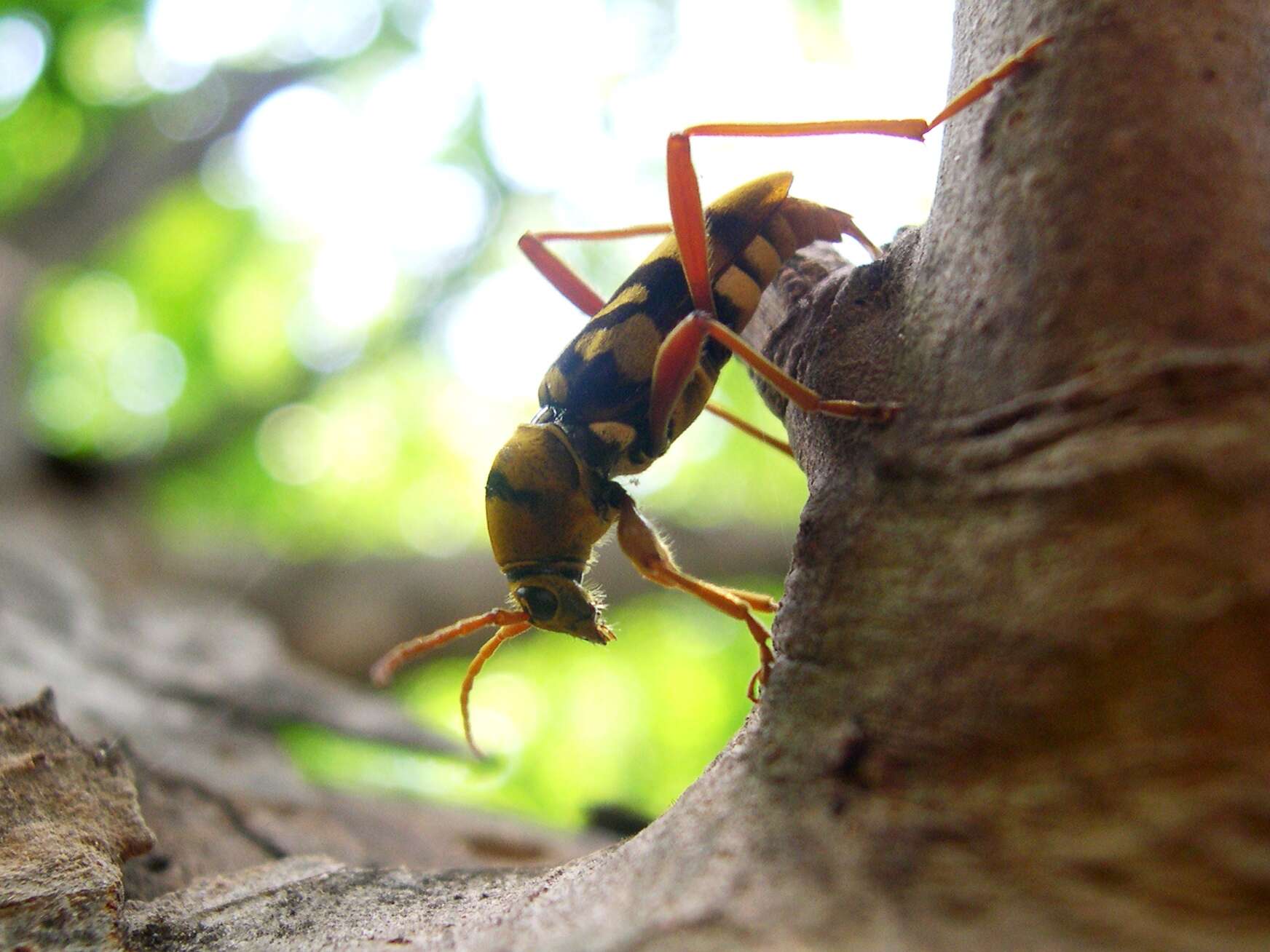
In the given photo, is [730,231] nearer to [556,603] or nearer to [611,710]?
[556,603]

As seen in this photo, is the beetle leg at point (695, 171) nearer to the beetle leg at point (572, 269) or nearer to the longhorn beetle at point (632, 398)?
the longhorn beetle at point (632, 398)

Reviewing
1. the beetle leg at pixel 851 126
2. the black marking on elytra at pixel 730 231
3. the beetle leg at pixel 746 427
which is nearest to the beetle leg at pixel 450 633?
the beetle leg at pixel 746 427

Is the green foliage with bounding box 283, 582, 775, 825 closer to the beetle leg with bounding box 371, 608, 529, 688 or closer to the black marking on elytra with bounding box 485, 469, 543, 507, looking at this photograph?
the beetle leg with bounding box 371, 608, 529, 688

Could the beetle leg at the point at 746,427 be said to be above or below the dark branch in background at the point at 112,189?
below

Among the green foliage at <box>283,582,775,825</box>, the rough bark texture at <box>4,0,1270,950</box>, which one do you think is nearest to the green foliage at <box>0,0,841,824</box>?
the green foliage at <box>283,582,775,825</box>

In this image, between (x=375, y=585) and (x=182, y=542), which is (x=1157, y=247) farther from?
(x=182, y=542)

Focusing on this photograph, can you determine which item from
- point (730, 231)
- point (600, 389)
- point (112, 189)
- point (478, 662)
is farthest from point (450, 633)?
point (112, 189)
